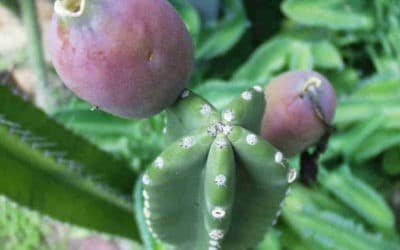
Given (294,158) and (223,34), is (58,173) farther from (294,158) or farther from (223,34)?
(223,34)

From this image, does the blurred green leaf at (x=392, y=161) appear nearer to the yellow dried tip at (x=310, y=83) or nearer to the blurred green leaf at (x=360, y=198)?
the blurred green leaf at (x=360, y=198)

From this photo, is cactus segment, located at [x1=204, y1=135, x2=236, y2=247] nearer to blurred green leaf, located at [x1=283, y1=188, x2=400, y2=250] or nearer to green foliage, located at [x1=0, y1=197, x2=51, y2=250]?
blurred green leaf, located at [x1=283, y1=188, x2=400, y2=250]

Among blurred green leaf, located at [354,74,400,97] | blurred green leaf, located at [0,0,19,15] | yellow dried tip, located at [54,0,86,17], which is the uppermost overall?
yellow dried tip, located at [54,0,86,17]

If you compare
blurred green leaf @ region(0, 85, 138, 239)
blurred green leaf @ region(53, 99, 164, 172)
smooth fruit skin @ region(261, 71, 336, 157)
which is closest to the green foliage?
blurred green leaf @ region(53, 99, 164, 172)

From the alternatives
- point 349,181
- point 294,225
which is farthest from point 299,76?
point 349,181

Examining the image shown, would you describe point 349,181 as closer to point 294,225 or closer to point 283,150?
A: point 294,225

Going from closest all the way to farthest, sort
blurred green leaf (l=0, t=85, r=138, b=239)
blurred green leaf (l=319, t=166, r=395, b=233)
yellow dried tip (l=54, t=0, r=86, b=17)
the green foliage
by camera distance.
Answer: yellow dried tip (l=54, t=0, r=86, b=17)
blurred green leaf (l=0, t=85, r=138, b=239)
blurred green leaf (l=319, t=166, r=395, b=233)
the green foliage

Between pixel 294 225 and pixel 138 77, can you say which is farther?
pixel 294 225

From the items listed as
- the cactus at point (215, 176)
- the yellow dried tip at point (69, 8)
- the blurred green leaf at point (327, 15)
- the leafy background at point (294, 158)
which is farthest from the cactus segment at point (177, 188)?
the blurred green leaf at point (327, 15)
